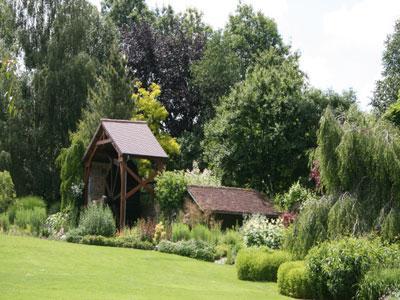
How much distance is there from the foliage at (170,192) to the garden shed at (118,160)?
2.53 feet

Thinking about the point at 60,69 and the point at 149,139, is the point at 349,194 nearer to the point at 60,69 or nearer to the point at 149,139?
the point at 149,139

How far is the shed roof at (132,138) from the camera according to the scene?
1024 inches

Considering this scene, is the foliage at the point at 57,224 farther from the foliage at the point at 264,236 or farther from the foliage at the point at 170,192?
the foliage at the point at 264,236

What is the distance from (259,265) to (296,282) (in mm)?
2420

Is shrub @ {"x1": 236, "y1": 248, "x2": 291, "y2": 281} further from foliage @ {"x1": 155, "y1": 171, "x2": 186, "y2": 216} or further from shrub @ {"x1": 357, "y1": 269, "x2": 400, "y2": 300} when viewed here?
foliage @ {"x1": 155, "y1": 171, "x2": 186, "y2": 216}

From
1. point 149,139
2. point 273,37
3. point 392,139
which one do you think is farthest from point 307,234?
point 273,37

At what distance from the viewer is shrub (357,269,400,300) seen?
12969mm

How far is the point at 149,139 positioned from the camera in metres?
27.0

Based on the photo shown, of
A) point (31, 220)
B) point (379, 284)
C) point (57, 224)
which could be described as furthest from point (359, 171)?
point (31, 220)

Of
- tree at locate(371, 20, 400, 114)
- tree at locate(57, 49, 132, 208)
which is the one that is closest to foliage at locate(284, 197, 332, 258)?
tree at locate(57, 49, 132, 208)

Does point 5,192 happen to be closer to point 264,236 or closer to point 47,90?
point 47,90

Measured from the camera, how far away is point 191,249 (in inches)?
853

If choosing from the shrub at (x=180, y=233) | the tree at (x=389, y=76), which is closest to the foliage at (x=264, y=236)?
the shrub at (x=180, y=233)

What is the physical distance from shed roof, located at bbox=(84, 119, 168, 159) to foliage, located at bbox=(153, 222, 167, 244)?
308 centimetres
